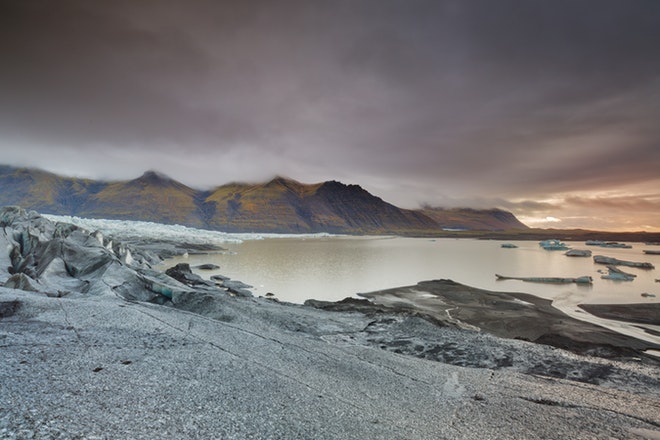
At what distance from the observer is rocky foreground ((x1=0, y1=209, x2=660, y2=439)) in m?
5.16

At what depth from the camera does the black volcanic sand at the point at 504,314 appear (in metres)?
14.4

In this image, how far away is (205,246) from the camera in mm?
63844

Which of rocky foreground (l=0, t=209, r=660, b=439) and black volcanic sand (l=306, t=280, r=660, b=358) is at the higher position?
rocky foreground (l=0, t=209, r=660, b=439)

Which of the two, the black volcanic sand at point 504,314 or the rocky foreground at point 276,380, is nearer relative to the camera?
the rocky foreground at point 276,380

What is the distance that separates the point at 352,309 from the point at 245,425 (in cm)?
1341

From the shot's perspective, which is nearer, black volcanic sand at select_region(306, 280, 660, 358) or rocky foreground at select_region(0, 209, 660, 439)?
rocky foreground at select_region(0, 209, 660, 439)

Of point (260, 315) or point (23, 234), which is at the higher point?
point (23, 234)

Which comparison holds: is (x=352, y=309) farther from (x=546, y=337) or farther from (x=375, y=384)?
(x=375, y=384)

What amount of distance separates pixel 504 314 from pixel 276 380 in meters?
16.8

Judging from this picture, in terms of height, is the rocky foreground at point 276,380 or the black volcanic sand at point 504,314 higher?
the rocky foreground at point 276,380

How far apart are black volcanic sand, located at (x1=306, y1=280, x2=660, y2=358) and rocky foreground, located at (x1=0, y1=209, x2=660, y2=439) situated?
2488mm

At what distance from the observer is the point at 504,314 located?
19.5 meters

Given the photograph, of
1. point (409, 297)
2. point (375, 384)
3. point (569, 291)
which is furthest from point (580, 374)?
point (569, 291)

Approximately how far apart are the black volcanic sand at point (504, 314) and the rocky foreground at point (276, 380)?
A: 2.49m
